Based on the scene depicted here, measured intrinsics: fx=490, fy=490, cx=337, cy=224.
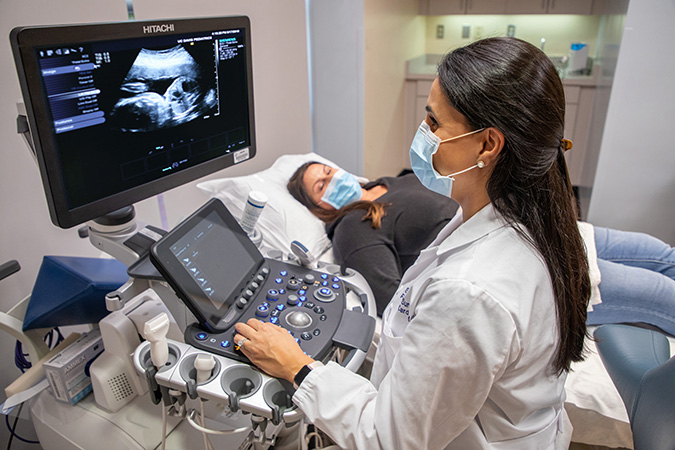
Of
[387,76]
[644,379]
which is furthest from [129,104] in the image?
[387,76]

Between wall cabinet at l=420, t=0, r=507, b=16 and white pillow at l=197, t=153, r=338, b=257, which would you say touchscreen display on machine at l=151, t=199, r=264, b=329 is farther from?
wall cabinet at l=420, t=0, r=507, b=16

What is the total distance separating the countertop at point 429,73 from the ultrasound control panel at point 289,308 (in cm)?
233

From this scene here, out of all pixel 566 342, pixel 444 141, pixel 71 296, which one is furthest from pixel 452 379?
pixel 71 296

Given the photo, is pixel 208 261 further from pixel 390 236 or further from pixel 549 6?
pixel 549 6

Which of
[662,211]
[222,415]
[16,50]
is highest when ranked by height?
[16,50]

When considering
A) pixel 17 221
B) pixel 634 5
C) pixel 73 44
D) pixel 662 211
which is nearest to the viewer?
pixel 73 44

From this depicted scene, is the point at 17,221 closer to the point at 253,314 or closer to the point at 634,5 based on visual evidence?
the point at 253,314

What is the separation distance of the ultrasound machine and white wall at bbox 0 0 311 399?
1.27 feet

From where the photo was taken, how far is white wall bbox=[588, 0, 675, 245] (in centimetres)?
253

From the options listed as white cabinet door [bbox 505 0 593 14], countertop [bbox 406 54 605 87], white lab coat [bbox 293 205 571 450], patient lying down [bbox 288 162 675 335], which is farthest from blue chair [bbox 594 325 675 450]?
white cabinet door [bbox 505 0 593 14]

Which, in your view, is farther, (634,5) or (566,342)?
(634,5)

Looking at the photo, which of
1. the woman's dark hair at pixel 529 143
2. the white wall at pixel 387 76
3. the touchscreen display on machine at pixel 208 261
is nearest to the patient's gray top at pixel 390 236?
the touchscreen display on machine at pixel 208 261

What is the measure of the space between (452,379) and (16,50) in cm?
88

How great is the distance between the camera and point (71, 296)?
110cm
